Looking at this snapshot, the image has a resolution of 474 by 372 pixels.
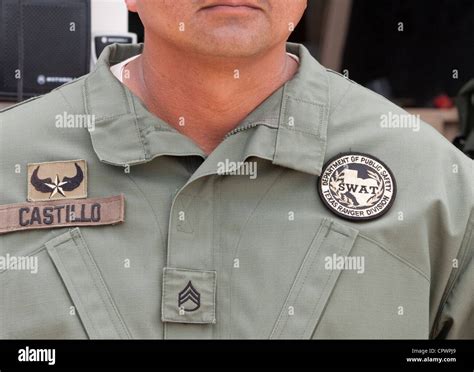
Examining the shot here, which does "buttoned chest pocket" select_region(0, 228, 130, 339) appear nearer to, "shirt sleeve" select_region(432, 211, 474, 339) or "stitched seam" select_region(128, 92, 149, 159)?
"stitched seam" select_region(128, 92, 149, 159)

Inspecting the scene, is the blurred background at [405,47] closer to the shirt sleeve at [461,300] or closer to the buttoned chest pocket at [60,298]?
the shirt sleeve at [461,300]

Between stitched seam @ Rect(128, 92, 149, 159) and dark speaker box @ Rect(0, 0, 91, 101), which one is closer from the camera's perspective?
stitched seam @ Rect(128, 92, 149, 159)

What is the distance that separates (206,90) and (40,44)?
0.68 m

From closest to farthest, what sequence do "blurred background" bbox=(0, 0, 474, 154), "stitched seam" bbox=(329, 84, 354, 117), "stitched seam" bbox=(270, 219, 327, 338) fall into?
"stitched seam" bbox=(270, 219, 327, 338)
"stitched seam" bbox=(329, 84, 354, 117)
"blurred background" bbox=(0, 0, 474, 154)

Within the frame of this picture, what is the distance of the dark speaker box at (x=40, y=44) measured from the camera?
8.22 ft

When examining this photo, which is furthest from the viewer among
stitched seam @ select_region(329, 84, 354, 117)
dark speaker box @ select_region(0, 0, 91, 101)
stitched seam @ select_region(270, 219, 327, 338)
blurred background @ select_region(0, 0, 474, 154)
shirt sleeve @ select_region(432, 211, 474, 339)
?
blurred background @ select_region(0, 0, 474, 154)

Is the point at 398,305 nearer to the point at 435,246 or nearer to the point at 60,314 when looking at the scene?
the point at 435,246

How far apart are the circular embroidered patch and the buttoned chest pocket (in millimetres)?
426

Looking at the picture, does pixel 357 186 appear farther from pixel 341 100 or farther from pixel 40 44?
pixel 40 44

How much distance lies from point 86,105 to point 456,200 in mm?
702

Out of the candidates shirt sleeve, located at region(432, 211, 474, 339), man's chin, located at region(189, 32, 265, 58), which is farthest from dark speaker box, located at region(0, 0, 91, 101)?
shirt sleeve, located at region(432, 211, 474, 339)

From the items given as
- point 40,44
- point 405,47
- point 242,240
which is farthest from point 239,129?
point 405,47

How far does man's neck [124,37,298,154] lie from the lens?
6.48 ft

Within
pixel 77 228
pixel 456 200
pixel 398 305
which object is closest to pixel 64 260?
pixel 77 228
